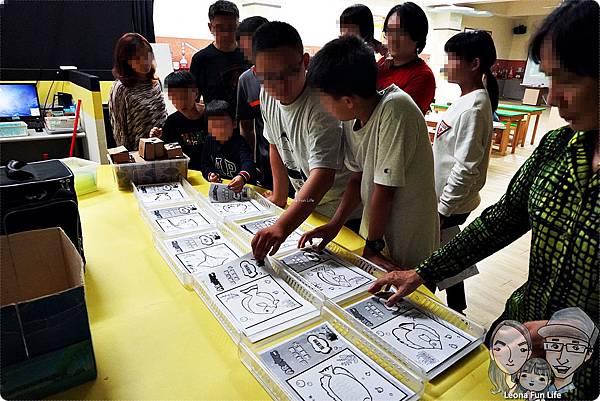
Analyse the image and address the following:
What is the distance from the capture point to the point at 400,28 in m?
1.79

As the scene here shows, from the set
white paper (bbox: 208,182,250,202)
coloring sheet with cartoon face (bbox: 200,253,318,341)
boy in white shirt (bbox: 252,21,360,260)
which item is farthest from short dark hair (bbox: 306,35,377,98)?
white paper (bbox: 208,182,250,202)

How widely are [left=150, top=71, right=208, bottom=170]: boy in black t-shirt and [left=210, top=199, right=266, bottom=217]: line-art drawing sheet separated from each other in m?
0.61

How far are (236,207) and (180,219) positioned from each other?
0.21 meters

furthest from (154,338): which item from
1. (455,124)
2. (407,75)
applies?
(407,75)

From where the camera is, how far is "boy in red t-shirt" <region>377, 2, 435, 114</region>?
5.83 feet

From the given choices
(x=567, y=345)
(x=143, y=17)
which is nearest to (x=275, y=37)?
(x=567, y=345)

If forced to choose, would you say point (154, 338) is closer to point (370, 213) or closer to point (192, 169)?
point (370, 213)

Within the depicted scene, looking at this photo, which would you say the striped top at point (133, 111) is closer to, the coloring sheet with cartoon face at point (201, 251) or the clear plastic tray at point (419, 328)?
the coloring sheet with cartoon face at point (201, 251)

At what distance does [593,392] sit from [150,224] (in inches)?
44.9

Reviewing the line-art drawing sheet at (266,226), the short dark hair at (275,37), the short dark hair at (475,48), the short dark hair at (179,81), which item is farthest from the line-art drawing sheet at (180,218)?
the short dark hair at (475,48)

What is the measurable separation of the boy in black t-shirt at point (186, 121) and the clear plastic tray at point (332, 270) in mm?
1077

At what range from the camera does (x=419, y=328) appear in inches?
31.5

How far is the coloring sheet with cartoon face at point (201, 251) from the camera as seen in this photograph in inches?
39.7

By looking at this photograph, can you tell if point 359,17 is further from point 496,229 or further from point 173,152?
point 496,229
